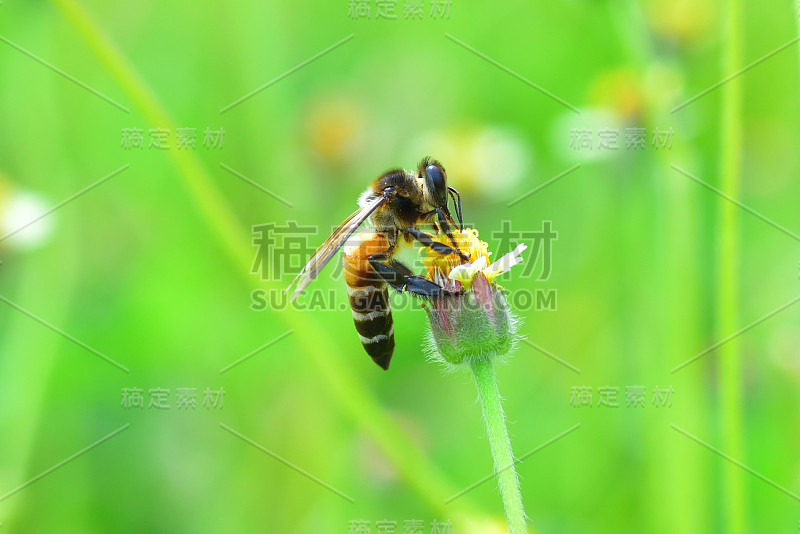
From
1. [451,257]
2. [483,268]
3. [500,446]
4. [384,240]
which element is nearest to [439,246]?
[451,257]

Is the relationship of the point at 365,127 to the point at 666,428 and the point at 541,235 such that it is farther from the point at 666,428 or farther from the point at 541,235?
the point at 666,428

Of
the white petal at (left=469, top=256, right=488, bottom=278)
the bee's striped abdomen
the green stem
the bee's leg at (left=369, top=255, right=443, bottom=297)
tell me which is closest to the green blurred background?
the green stem

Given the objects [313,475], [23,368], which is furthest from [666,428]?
[23,368]

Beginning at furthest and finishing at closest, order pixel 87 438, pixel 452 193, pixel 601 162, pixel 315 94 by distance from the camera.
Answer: pixel 315 94, pixel 601 162, pixel 87 438, pixel 452 193

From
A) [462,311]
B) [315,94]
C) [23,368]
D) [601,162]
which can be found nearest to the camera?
[462,311]

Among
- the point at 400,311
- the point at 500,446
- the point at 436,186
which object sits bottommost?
the point at 500,446

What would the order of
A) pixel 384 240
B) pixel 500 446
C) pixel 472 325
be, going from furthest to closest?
pixel 384 240 → pixel 472 325 → pixel 500 446

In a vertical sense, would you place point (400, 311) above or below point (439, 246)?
below

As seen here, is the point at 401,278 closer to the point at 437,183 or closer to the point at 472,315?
the point at 437,183
